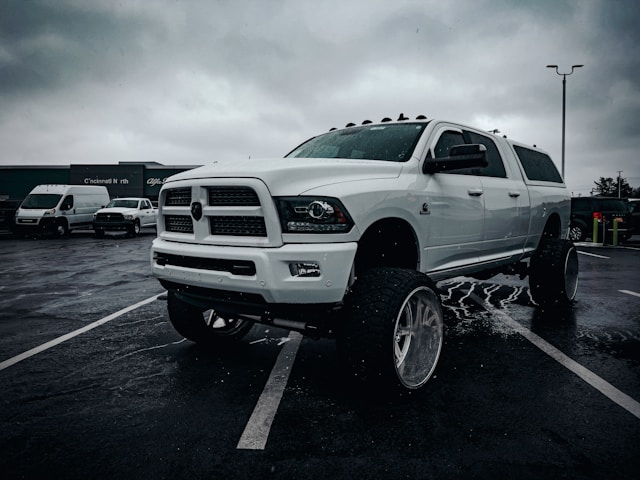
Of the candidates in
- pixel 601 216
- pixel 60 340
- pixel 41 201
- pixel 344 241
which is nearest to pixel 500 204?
pixel 344 241

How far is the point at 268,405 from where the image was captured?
2.98 meters

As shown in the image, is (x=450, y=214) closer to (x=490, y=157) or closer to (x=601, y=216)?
(x=490, y=157)

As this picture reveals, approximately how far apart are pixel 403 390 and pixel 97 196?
78.5 feet

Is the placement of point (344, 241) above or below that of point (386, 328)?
above

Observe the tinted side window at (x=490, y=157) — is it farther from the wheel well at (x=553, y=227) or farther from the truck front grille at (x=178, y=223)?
the truck front grille at (x=178, y=223)

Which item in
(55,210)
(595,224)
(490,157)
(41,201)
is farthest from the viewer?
(41,201)

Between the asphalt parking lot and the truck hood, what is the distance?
1.42 metres

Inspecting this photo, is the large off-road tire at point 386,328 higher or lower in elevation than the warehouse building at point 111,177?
lower

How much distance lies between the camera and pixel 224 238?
3.07 m

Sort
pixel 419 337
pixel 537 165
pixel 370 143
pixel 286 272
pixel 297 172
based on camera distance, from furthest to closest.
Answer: pixel 537 165 → pixel 370 143 → pixel 419 337 → pixel 297 172 → pixel 286 272

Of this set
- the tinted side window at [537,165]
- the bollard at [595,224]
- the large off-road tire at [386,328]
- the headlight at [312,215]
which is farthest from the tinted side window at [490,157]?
the bollard at [595,224]

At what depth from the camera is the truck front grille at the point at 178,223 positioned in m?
3.42

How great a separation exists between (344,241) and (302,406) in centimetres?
110

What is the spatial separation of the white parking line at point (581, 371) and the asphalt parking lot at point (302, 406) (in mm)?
20
